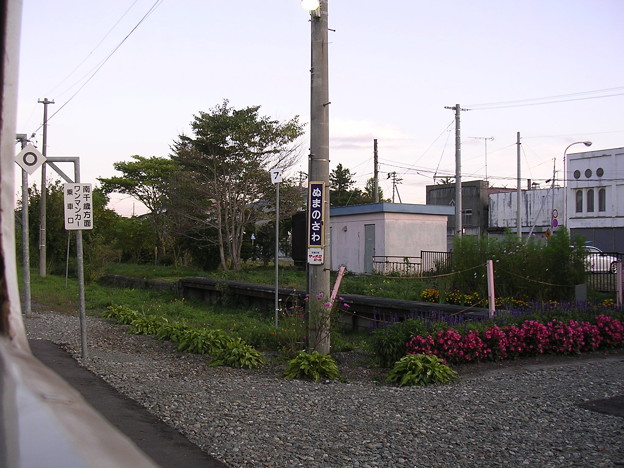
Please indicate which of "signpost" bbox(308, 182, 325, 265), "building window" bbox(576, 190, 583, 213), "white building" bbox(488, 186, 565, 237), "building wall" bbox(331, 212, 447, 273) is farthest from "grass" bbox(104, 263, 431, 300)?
"white building" bbox(488, 186, 565, 237)

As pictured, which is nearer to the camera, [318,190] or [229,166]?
[318,190]

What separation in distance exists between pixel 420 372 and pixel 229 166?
2596 cm

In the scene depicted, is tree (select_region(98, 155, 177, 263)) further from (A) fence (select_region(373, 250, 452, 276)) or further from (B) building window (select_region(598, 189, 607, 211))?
(B) building window (select_region(598, 189, 607, 211))

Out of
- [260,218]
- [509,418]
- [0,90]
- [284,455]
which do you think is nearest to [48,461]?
[0,90]

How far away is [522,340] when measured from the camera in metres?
10.1

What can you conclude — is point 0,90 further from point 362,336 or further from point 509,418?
point 362,336

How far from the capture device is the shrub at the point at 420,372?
8414 millimetres

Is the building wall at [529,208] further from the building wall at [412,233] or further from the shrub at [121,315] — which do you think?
the shrub at [121,315]

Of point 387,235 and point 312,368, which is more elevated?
point 387,235

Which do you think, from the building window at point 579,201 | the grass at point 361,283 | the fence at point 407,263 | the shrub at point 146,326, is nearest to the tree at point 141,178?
the grass at point 361,283

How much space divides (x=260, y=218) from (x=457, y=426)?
2875 centimetres

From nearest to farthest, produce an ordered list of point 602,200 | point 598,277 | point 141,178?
1. point 598,277
2. point 602,200
3. point 141,178

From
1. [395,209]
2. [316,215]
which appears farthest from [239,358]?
[395,209]

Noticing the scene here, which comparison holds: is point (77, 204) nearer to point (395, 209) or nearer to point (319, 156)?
point (319, 156)
